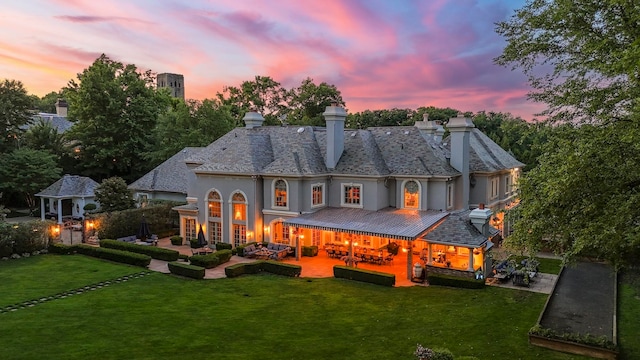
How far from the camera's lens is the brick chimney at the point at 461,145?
27.1 metres

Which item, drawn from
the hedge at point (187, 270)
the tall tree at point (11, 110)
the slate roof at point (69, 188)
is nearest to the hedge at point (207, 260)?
the hedge at point (187, 270)

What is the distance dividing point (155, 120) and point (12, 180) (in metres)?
15.6

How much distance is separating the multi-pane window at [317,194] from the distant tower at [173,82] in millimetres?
114520

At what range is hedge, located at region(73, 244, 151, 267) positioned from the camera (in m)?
24.0

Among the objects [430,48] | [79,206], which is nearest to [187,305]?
[430,48]

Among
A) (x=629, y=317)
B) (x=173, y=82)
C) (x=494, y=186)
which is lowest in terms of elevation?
(x=629, y=317)

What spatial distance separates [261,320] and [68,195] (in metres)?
30.6

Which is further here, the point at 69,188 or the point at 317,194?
the point at 69,188

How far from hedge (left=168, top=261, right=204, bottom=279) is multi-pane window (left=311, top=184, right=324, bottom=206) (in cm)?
854

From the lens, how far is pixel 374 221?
24.5 metres

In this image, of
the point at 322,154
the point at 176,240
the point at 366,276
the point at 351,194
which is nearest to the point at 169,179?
the point at 176,240

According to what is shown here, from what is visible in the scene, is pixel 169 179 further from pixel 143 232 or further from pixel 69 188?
pixel 69 188

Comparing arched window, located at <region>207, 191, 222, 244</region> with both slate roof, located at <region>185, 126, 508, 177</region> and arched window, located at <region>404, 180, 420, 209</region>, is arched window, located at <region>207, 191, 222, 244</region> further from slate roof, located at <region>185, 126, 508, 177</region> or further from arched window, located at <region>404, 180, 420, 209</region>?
arched window, located at <region>404, 180, 420, 209</region>

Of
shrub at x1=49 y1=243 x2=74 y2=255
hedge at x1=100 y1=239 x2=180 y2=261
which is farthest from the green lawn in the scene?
shrub at x1=49 y1=243 x2=74 y2=255
